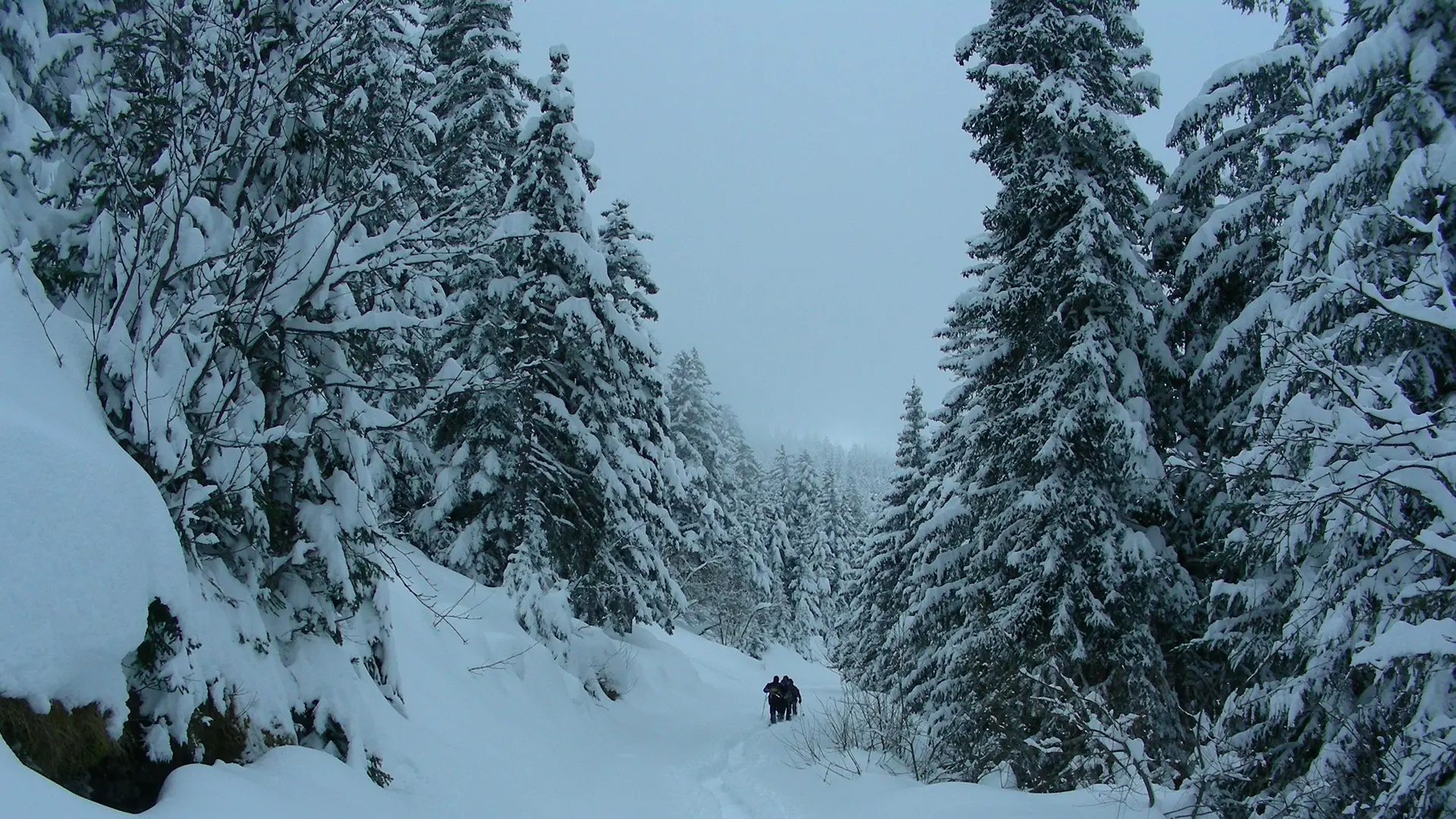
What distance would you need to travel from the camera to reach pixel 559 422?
16344 millimetres

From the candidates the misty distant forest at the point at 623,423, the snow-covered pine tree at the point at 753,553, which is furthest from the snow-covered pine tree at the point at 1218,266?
the snow-covered pine tree at the point at 753,553

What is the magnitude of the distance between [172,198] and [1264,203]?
12.4 metres

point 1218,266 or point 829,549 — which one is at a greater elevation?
point 829,549

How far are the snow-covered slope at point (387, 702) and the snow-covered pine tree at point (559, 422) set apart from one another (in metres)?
1.32

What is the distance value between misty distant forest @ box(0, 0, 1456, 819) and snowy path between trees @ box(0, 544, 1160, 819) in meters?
0.25

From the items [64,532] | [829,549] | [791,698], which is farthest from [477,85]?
[829,549]

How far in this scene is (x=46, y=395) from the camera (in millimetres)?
4699

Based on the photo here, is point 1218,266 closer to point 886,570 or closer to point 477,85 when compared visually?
point 886,570

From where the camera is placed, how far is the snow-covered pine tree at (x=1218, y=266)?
10836mm

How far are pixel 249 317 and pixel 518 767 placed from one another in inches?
249

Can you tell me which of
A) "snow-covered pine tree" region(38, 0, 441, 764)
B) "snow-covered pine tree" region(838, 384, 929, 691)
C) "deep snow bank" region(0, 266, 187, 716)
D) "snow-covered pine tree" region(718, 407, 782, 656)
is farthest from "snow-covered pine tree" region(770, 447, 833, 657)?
"deep snow bank" region(0, 266, 187, 716)

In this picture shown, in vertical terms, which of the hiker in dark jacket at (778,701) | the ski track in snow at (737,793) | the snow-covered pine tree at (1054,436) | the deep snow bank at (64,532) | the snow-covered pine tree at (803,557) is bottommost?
the ski track in snow at (737,793)

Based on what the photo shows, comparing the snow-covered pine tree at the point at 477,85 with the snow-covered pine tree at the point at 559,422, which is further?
the snow-covered pine tree at the point at 477,85

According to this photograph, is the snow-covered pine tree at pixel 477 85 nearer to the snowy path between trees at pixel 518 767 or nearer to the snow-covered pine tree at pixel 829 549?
the snowy path between trees at pixel 518 767
